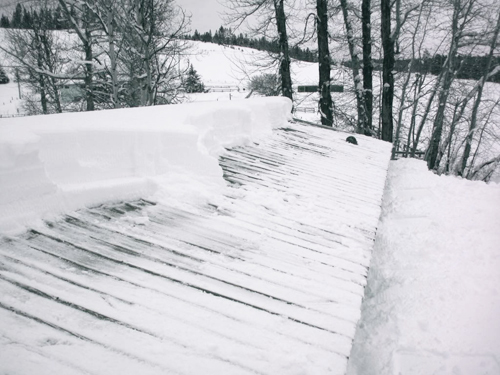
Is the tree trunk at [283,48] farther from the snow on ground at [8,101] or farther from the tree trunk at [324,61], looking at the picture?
the snow on ground at [8,101]

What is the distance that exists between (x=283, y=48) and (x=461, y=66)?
33.9 ft

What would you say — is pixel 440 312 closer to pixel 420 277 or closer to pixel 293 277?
pixel 420 277

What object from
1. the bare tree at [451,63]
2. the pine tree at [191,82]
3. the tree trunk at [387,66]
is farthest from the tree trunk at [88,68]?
the bare tree at [451,63]

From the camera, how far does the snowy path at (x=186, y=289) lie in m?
1.54

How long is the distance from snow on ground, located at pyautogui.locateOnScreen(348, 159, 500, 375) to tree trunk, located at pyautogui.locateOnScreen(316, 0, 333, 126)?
678cm

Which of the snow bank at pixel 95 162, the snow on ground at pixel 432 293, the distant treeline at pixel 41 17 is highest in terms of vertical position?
the distant treeline at pixel 41 17

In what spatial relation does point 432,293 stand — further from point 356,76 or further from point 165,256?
point 356,76

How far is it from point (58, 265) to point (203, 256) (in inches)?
37.7

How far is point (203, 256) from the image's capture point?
2.40 m

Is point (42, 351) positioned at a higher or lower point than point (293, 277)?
higher

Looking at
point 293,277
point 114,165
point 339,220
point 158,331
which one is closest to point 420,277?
point 339,220

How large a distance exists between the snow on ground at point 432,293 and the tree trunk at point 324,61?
22.2 ft

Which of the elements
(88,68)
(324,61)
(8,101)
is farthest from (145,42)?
(8,101)

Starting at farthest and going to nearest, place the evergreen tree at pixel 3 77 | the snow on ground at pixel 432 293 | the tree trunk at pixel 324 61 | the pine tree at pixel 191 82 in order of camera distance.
A: the evergreen tree at pixel 3 77
the pine tree at pixel 191 82
the tree trunk at pixel 324 61
the snow on ground at pixel 432 293
